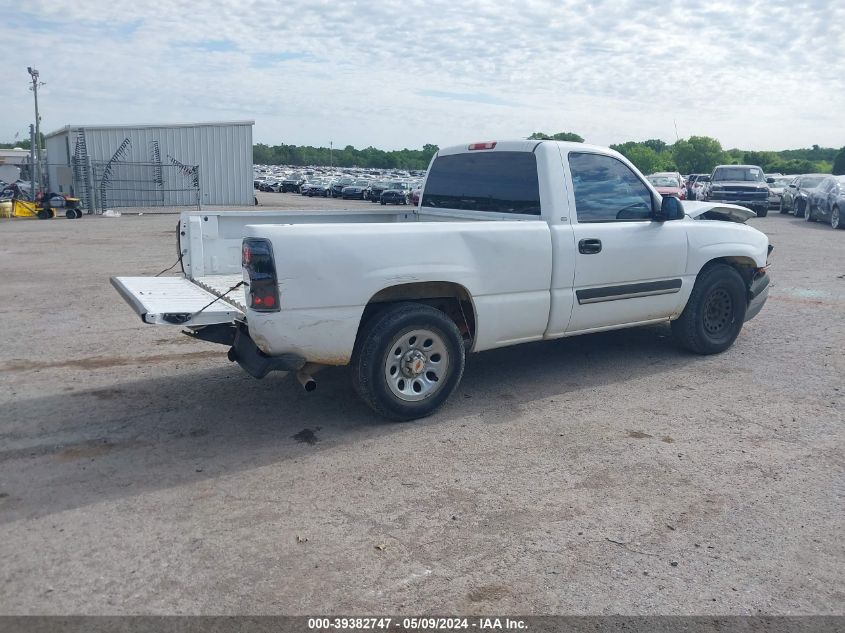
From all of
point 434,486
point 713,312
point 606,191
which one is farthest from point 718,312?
point 434,486

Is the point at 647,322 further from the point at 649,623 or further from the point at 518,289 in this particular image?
the point at 649,623

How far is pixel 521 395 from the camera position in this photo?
6.20m

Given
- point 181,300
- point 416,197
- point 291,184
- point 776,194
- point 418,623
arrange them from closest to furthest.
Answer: point 418,623, point 181,300, point 416,197, point 776,194, point 291,184

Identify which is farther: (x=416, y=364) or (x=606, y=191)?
Result: (x=606, y=191)

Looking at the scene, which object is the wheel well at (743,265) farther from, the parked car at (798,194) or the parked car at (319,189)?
the parked car at (319,189)

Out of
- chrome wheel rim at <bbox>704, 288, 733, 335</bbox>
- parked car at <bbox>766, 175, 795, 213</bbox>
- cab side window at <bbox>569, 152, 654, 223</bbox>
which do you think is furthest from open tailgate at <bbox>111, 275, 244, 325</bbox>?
parked car at <bbox>766, 175, 795, 213</bbox>

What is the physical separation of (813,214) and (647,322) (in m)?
22.0

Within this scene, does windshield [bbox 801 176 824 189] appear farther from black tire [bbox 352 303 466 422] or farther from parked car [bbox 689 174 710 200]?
black tire [bbox 352 303 466 422]

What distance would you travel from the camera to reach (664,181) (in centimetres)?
2798

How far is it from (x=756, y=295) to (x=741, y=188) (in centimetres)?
2201

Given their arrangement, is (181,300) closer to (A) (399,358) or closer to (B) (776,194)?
(A) (399,358)

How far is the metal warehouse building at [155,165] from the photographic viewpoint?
32062 millimetres

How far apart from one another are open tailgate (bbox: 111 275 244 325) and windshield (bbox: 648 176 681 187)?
23.9 meters

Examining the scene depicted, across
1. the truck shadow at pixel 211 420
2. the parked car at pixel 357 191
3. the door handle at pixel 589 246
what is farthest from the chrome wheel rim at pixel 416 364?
the parked car at pixel 357 191
